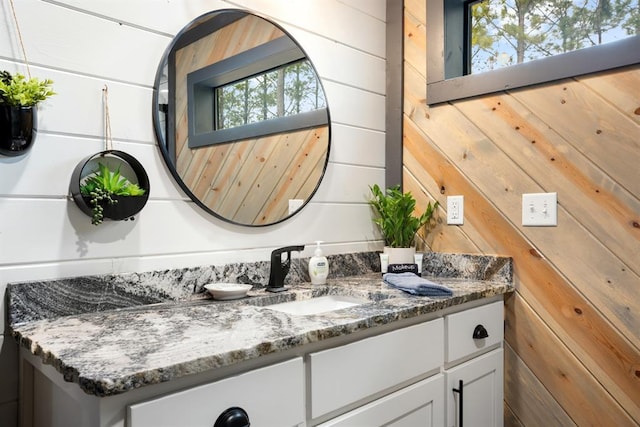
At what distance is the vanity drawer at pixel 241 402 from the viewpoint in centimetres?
83

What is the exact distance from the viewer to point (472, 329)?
1.60 meters

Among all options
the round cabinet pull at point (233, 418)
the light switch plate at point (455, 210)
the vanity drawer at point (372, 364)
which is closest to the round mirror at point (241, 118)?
the light switch plate at point (455, 210)

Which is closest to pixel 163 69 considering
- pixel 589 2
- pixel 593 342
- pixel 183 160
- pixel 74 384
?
pixel 183 160

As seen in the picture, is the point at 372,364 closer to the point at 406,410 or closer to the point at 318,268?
the point at 406,410

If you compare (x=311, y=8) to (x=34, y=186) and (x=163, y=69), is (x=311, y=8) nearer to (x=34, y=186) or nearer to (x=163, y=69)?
(x=163, y=69)

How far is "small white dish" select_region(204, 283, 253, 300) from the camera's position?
1451 millimetres

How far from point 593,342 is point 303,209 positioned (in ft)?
3.73

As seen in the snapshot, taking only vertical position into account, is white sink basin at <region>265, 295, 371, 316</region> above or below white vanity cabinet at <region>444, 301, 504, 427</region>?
above

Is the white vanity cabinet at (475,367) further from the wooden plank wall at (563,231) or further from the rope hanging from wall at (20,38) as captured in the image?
the rope hanging from wall at (20,38)

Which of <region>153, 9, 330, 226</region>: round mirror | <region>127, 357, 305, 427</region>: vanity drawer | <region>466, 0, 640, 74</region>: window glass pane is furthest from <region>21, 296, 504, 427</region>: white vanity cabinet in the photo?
<region>466, 0, 640, 74</region>: window glass pane

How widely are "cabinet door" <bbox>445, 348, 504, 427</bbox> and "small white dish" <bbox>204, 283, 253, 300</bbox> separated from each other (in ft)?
2.30

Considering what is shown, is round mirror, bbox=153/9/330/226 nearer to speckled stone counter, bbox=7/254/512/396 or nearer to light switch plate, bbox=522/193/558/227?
speckled stone counter, bbox=7/254/512/396

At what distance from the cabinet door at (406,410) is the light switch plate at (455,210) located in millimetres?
717

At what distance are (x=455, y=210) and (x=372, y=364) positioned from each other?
3.09ft
